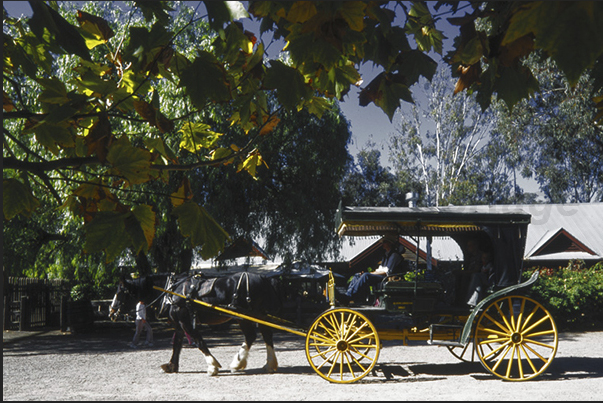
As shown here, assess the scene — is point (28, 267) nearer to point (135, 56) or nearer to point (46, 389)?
point (46, 389)

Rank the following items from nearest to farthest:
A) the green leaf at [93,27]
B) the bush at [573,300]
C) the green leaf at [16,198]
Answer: the green leaf at [16,198] < the green leaf at [93,27] < the bush at [573,300]

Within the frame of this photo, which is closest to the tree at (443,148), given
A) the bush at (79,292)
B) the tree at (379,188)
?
the tree at (379,188)

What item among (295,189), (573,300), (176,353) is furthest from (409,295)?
(573,300)

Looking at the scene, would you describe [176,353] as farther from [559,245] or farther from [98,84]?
[559,245]

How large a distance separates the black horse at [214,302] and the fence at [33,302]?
7.88 meters

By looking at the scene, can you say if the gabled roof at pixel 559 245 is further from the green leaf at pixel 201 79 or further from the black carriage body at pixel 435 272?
the green leaf at pixel 201 79

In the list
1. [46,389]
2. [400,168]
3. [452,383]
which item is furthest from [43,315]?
[400,168]

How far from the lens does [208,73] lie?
6.92 feet

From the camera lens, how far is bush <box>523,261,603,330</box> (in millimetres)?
13578

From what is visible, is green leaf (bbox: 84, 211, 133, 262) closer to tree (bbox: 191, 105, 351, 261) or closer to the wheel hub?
the wheel hub

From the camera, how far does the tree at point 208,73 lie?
5.30ft

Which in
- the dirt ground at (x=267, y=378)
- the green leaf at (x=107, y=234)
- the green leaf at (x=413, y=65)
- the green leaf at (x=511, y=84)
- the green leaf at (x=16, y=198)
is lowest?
the dirt ground at (x=267, y=378)

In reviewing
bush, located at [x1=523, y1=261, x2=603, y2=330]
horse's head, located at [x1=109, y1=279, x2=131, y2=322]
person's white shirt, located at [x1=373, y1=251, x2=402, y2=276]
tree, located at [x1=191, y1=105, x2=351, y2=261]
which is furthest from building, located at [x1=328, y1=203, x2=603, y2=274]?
horse's head, located at [x1=109, y1=279, x2=131, y2=322]

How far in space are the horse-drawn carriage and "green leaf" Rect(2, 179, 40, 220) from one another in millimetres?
5323
